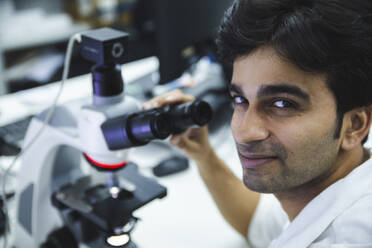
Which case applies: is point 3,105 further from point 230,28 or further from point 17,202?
point 230,28

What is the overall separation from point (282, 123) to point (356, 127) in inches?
6.3

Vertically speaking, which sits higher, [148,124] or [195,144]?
[148,124]

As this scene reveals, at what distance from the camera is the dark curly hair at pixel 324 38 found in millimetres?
699

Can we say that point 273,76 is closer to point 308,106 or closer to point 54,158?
point 308,106

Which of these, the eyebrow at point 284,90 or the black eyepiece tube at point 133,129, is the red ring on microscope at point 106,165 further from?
the eyebrow at point 284,90

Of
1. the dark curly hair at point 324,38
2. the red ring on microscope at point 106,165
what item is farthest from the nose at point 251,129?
the red ring on microscope at point 106,165

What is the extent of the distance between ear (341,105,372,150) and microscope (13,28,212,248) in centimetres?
27

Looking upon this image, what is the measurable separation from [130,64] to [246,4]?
3.82 feet

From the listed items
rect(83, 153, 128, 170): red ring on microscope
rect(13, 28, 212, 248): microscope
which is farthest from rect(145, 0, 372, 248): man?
rect(83, 153, 128, 170): red ring on microscope

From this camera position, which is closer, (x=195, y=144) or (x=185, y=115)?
(x=185, y=115)

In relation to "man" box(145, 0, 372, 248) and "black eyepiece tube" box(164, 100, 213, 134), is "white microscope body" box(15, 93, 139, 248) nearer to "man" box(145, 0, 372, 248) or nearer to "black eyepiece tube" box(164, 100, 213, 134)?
"black eyepiece tube" box(164, 100, 213, 134)

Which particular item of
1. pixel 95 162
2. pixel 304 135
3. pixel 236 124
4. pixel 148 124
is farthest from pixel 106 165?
pixel 304 135

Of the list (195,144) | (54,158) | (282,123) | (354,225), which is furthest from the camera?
(195,144)

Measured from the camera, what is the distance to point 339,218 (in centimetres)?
70
